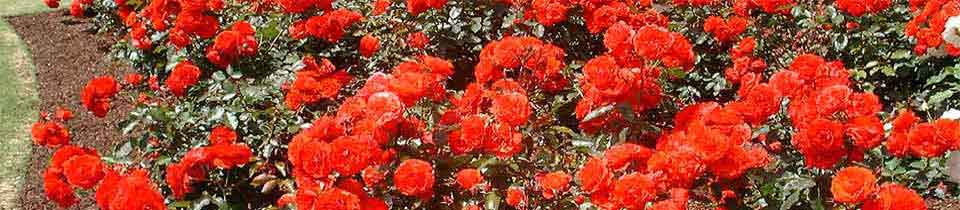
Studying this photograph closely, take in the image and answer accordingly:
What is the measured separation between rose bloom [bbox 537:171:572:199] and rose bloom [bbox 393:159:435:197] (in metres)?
0.34

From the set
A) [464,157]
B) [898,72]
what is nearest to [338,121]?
[464,157]

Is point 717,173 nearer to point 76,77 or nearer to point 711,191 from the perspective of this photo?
point 711,191

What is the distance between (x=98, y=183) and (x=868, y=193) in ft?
6.12

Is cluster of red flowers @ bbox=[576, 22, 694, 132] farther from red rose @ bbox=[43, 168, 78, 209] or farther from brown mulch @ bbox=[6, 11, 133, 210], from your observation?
brown mulch @ bbox=[6, 11, 133, 210]

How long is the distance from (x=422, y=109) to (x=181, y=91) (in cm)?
103

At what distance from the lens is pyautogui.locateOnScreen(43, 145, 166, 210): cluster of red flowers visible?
82.5 inches

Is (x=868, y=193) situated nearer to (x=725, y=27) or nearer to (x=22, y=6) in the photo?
(x=725, y=27)

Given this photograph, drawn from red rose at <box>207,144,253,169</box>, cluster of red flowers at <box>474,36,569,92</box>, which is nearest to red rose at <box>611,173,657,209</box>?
cluster of red flowers at <box>474,36,569,92</box>

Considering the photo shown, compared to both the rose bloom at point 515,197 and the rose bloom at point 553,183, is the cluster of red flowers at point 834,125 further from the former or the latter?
the rose bloom at point 515,197

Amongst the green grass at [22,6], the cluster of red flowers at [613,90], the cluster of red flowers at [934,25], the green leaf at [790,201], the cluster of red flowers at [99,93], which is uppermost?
the green grass at [22,6]

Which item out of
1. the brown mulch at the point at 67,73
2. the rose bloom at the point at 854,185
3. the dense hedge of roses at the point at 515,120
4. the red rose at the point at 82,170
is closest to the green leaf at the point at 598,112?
the dense hedge of roses at the point at 515,120

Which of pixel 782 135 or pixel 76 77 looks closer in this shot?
pixel 782 135

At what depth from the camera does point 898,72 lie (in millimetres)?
4055

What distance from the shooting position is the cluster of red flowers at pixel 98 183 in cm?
210
